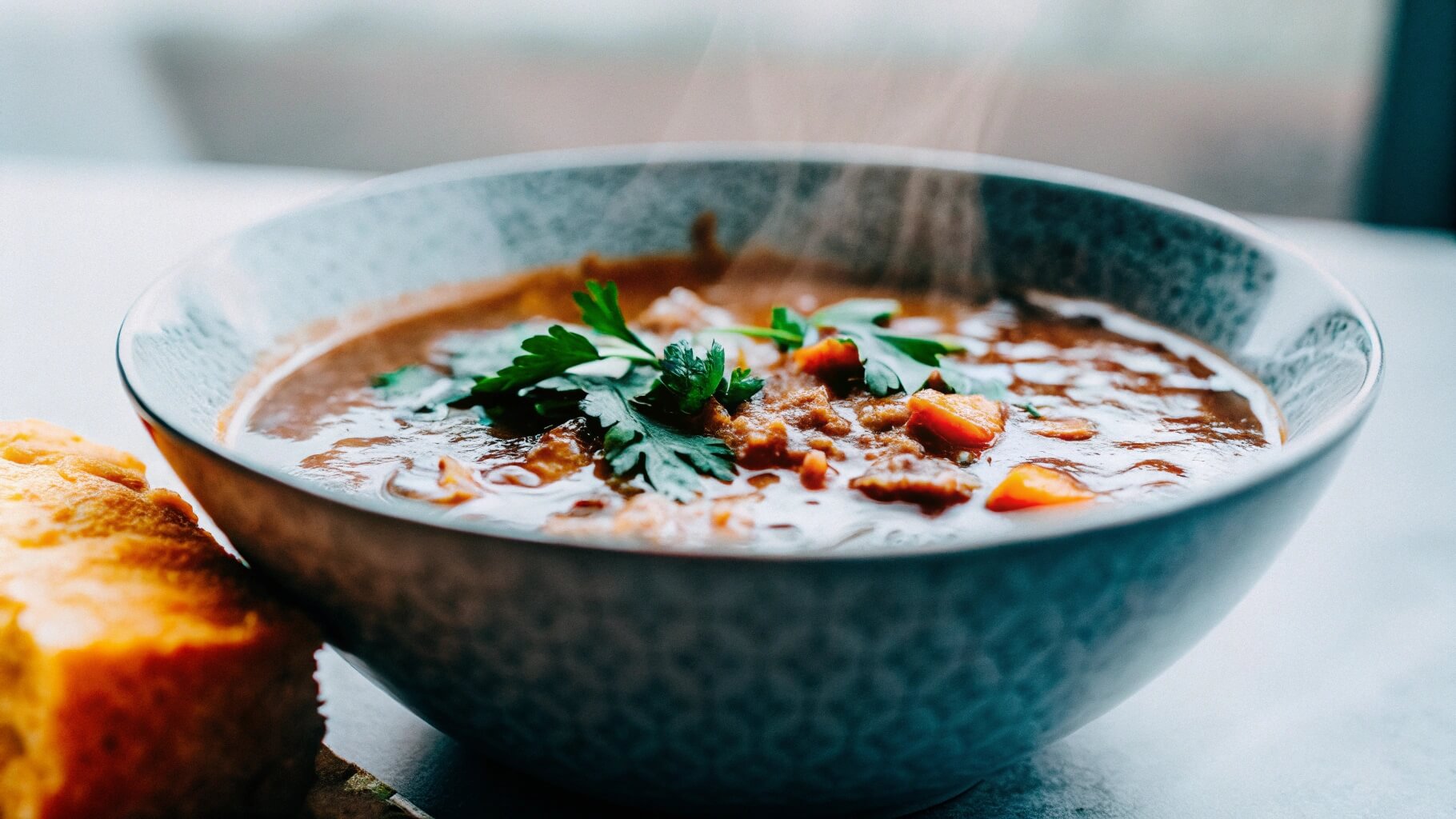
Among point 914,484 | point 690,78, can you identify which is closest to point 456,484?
point 914,484

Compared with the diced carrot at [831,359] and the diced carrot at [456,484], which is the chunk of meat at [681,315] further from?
the diced carrot at [456,484]

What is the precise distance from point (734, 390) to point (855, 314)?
0.35 m

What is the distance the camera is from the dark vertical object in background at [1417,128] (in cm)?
360

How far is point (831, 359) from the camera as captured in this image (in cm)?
146

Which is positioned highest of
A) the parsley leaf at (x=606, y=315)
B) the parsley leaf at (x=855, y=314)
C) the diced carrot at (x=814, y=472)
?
the parsley leaf at (x=606, y=315)

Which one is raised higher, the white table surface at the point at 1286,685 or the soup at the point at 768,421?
the soup at the point at 768,421

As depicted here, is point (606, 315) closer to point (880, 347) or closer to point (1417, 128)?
point (880, 347)

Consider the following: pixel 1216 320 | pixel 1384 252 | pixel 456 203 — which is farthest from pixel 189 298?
pixel 1384 252

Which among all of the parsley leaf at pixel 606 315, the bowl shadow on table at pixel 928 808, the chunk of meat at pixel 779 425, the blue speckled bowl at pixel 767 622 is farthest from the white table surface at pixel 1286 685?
the parsley leaf at pixel 606 315

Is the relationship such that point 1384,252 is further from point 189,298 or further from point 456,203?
point 189,298

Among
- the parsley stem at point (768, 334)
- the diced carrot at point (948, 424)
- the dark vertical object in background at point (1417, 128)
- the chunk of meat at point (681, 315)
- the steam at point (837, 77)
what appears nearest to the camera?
the diced carrot at point (948, 424)

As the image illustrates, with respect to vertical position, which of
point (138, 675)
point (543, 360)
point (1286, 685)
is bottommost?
point (1286, 685)

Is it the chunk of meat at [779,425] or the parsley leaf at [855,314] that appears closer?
the chunk of meat at [779,425]

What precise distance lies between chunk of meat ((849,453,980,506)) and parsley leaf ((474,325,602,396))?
365mm
